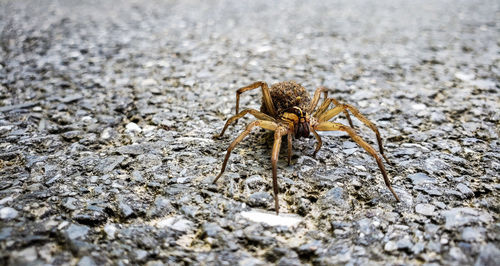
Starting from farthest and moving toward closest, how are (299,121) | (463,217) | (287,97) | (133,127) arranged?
(133,127) → (287,97) → (299,121) → (463,217)

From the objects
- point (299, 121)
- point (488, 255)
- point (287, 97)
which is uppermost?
point (287, 97)

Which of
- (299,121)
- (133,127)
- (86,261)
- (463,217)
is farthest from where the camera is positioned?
(133,127)

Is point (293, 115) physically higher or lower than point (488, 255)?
higher

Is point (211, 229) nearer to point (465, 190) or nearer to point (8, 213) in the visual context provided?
point (8, 213)

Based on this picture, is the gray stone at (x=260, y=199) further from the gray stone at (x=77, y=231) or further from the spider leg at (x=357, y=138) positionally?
the gray stone at (x=77, y=231)

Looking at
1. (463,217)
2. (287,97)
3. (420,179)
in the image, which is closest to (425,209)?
(463,217)

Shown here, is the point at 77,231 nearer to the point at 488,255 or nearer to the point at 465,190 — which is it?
the point at 488,255

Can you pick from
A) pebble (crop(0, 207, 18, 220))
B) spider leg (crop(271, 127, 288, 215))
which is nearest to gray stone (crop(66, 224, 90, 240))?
pebble (crop(0, 207, 18, 220))

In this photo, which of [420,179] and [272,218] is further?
[420,179]
